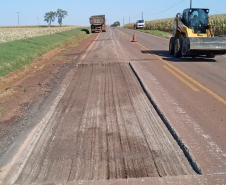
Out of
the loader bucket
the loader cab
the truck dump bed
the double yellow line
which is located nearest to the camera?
the double yellow line

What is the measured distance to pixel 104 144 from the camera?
524 centimetres

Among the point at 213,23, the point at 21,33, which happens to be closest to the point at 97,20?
the point at 21,33

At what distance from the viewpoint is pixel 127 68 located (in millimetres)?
12797

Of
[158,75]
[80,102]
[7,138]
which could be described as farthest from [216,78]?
[7,138]

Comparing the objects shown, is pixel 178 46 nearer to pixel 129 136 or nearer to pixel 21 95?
pixel 21 95

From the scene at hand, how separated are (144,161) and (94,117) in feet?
7.55

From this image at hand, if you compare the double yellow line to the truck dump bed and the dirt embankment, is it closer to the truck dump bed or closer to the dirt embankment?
the dirt embankment

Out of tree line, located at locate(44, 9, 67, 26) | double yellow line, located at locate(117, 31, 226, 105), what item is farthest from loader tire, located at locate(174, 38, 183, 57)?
tree line, located at locate(44, 9, 67, 26)

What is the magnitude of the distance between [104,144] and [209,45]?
1020cm

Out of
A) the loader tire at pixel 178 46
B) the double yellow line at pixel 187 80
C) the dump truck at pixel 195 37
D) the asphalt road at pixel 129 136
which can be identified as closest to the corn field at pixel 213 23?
the dump truck at pixel 195 37

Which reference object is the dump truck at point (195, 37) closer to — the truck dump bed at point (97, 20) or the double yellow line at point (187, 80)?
the double yellow line at point (187, 80)

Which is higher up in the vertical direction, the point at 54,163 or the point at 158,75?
the point at 158,75

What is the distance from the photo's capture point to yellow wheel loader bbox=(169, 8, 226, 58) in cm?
1382

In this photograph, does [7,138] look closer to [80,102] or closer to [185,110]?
[80,102]
